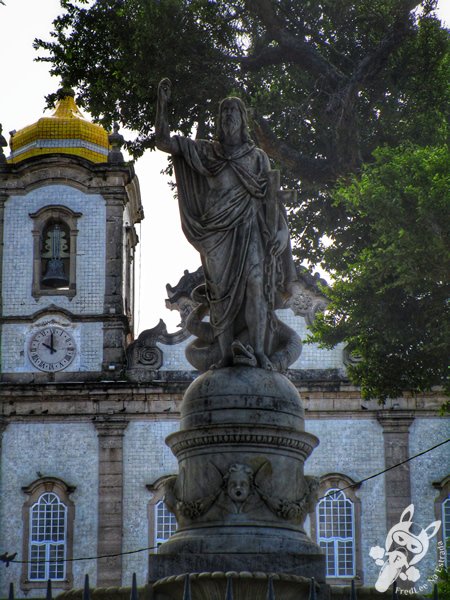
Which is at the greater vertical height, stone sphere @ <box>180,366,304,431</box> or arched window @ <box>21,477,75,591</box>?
arched window @ <box>21,477,75,591</box>

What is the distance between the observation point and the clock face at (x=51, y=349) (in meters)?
30.4

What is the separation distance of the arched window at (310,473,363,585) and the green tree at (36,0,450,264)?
7.18m

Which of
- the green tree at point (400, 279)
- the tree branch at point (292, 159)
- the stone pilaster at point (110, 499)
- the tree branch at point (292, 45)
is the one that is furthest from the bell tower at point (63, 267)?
the green tree at point (400, 279)

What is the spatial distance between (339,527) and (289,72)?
967 cm

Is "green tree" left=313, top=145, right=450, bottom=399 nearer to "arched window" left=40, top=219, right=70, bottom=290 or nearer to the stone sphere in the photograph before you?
the stone sphere

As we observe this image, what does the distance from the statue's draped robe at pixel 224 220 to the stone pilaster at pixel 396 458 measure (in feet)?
63.5

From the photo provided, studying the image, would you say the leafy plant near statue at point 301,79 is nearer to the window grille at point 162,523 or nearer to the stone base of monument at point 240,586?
the window grille at point 162,523

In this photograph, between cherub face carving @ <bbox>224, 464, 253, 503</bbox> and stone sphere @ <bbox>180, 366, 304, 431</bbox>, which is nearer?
cherub face carving @ <bbox>224, 464, 253, 503</bbox>

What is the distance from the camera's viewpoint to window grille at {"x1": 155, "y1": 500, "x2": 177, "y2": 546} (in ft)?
95.1

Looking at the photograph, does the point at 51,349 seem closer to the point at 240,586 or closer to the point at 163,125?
the point at 163,125

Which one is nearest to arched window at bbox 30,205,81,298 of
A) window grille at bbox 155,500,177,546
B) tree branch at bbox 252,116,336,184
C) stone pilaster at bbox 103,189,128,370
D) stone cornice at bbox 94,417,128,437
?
stone pilaster at bbox 103,189,128,370

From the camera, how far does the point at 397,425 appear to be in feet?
97.1

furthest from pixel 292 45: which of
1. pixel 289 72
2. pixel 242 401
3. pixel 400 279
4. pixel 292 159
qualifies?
pixel 242 401

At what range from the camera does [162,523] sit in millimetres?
29141
